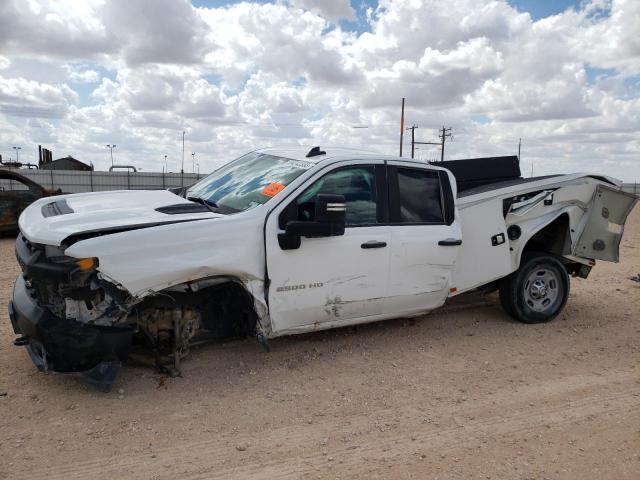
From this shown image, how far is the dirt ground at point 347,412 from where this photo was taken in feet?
11.2

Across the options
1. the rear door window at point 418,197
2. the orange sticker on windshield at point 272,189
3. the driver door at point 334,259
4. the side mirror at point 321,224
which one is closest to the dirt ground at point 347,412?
the driver door at point 334,259

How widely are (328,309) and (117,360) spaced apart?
1.73 metres

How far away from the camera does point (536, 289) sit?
21.1 feet

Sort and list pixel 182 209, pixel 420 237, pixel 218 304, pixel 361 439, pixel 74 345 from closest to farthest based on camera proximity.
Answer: pixel 361 439 → pixel 74 345 → pixel 182 209 → pixel 218 304 → pixel 420 237

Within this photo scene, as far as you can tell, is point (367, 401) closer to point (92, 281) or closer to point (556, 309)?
point (92, 281)

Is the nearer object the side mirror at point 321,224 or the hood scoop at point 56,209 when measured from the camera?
the side mirror at point 321,224

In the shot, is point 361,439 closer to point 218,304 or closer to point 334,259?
point 334,259

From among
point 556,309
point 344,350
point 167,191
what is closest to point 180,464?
point 344,350

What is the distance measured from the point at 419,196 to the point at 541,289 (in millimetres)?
2105

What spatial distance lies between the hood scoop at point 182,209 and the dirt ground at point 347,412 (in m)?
1.28

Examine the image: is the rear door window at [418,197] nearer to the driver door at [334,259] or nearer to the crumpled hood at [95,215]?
the driver door at [334,259]

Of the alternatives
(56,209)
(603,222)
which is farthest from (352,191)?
(603,222)

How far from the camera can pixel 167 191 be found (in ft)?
18.6

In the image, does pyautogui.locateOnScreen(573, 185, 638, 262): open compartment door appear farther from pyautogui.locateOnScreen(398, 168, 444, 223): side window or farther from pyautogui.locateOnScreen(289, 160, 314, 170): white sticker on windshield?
pyautogui.locateOnScreen(289, 160, 314, 170): white sticker on windshield
